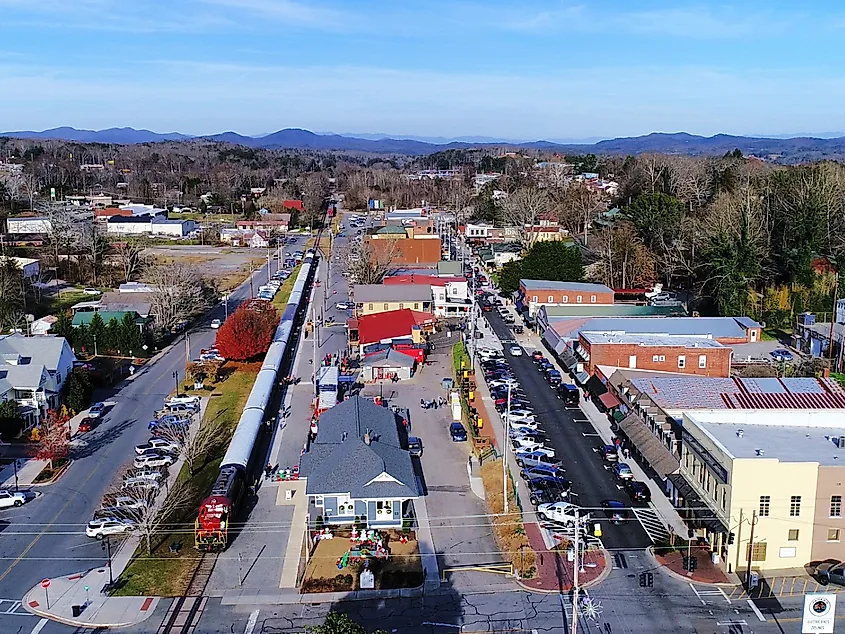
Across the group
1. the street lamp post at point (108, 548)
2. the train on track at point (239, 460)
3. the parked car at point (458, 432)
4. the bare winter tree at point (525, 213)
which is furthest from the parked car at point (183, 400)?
the bare winter tree at point (525, 213)

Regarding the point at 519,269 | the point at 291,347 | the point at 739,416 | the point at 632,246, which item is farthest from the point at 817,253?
the point at 291,347

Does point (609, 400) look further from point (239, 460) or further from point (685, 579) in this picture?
point (239, 460)

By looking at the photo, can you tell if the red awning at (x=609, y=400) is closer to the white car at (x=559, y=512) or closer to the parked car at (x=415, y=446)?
the parked car at (x=415, y=446)

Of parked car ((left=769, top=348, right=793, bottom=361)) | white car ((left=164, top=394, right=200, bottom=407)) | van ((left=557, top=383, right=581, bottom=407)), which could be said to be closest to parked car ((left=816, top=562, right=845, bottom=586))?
van ((left=557, top=383, right=581, bottom=407))

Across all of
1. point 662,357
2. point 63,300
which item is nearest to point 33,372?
point 63,300

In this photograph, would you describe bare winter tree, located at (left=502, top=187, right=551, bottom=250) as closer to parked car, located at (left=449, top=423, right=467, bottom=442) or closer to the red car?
parked car, located at (left=449, top=423, right=467, bottom=442)
